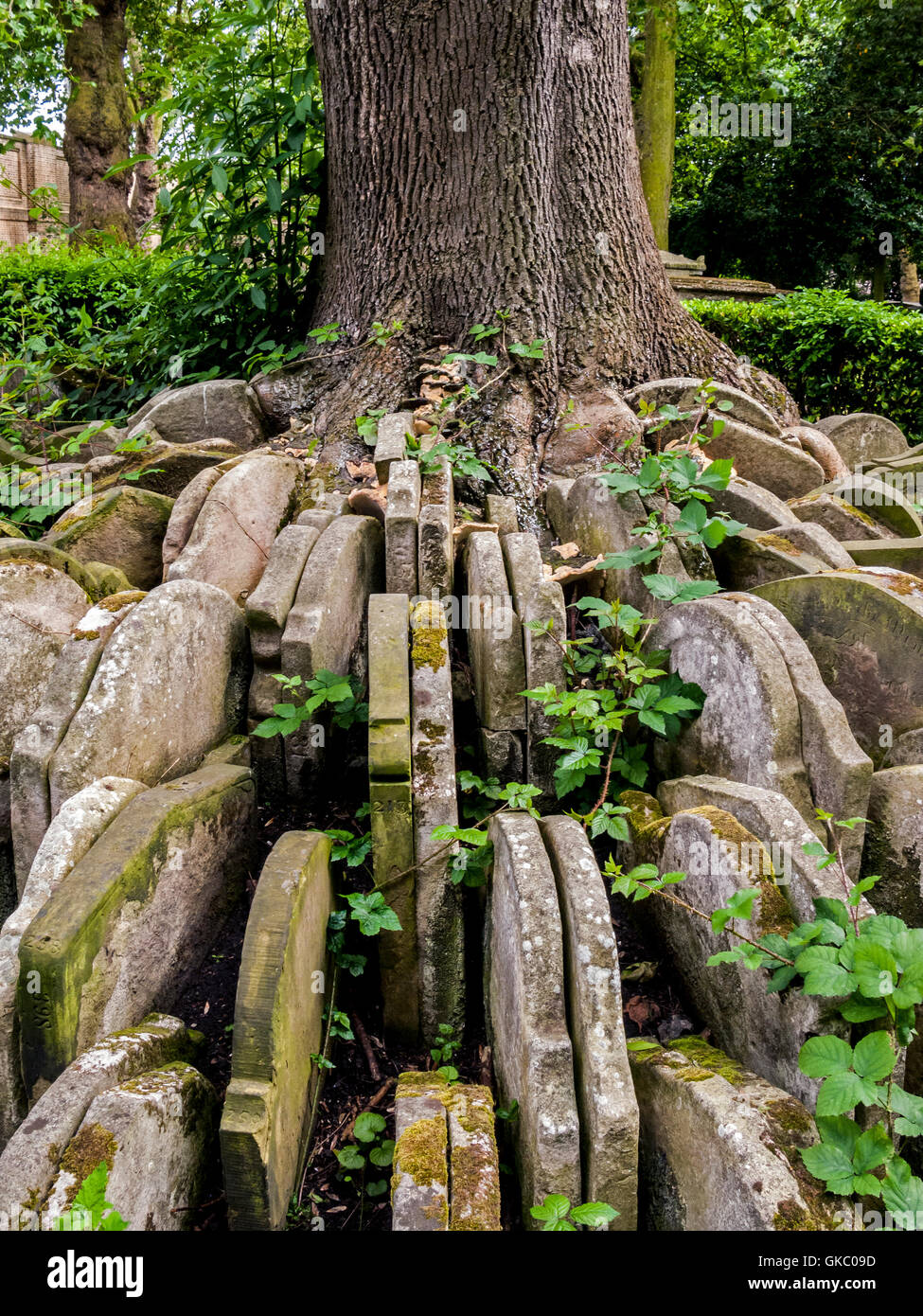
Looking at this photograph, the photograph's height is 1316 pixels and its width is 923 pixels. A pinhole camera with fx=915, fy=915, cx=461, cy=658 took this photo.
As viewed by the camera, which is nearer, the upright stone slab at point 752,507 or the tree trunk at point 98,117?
the upright stone slab at point 752,507

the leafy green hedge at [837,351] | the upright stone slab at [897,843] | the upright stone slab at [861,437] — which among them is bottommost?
the upright stone slab at [897,843]

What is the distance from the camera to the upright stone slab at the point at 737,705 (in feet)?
8.54

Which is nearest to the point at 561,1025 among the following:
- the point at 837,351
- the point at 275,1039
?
the point at 275,1039

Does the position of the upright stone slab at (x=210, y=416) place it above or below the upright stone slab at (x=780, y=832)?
above

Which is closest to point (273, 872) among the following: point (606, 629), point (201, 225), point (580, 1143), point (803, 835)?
point (580, 1143)

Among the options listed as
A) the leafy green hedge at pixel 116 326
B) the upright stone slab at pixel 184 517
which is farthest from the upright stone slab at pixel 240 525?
the leafy green hedge at pixel 116 326

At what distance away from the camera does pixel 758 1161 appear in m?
1.79

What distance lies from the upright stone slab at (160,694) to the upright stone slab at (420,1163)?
1253mm

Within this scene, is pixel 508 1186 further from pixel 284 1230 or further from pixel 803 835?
pixel 803 835

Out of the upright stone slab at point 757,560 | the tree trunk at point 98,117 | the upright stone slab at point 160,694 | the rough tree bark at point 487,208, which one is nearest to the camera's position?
the upright stone slab at point 160,694

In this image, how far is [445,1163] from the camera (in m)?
1.98

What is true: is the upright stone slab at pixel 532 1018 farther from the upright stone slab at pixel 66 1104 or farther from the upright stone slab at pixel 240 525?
the upright stone slab at pixel 240 525

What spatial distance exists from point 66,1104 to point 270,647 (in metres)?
1.56

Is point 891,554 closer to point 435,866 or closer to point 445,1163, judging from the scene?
point 435,866
